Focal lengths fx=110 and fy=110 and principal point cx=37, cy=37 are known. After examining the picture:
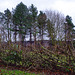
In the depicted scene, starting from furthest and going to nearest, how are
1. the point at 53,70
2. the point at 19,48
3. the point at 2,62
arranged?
the point at 2,62, the point at 19,48, the point at 53,70

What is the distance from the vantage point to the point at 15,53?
884 cm

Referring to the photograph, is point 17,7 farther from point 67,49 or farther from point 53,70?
point 67,49

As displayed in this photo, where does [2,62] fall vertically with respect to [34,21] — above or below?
below

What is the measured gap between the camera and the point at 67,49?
13.8 ft

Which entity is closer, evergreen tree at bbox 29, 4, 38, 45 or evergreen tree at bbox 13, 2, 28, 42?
evergreen tree at bbox 13, 2, 28, 42

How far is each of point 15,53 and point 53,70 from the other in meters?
3.32

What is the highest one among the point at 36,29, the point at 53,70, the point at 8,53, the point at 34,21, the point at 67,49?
the point at 34,21

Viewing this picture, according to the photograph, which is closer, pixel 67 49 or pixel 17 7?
pixel 67 49

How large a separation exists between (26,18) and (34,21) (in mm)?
2632

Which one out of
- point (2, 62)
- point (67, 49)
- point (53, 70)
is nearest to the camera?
point (67, 49)

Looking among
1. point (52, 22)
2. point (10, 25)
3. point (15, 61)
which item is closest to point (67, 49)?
point (15, 61)

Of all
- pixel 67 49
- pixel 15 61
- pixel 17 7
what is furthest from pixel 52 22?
pixel 67 49

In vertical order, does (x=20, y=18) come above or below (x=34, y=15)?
below

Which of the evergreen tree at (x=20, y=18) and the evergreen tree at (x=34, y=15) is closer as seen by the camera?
the evergreen tree at (x=20, y=18)
